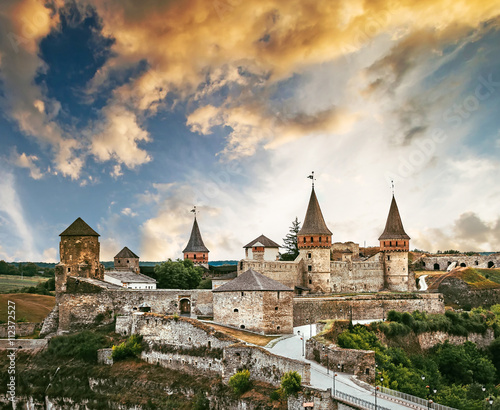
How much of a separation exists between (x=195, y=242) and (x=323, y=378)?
49.5 m

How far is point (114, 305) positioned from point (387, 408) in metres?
26.5

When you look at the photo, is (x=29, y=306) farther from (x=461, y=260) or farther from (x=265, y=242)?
(x=461, y=260)

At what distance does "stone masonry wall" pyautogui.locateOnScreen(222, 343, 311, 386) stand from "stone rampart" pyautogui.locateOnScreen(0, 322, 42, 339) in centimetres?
2540

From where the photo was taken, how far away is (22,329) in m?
48.2

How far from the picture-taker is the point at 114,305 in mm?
43344

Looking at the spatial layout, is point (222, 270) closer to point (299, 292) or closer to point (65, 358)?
point (299, 292)

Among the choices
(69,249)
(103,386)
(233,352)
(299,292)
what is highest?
(69,249)

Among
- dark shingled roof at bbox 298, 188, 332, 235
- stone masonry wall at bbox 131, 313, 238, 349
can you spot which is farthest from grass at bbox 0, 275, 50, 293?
stone masonry wall at bbox 131, 313, 238, 349

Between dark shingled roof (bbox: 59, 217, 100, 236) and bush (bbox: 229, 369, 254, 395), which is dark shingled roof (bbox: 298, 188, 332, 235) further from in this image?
bush (bbox: 229, 369, 254, 395)

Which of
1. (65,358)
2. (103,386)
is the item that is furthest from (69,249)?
(103,386)

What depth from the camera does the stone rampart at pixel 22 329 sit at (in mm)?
47062

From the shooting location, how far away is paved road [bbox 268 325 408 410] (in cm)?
2458

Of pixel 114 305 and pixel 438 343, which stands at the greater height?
pixel 114 305

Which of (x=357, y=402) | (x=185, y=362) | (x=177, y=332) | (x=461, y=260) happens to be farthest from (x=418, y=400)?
(x=461, y=260)
